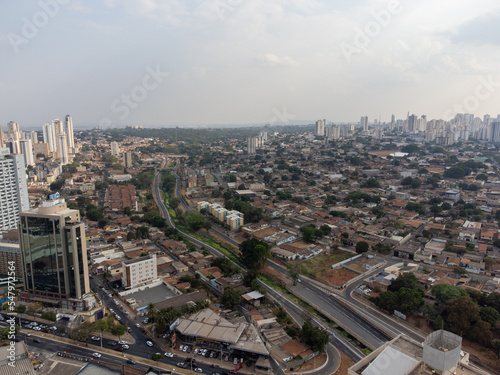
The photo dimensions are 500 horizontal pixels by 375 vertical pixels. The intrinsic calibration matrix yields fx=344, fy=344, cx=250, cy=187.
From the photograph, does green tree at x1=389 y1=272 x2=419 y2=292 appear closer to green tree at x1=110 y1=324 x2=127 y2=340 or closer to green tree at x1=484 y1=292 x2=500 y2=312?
green tree at x1=484 y1=292 x2=500 y2=312

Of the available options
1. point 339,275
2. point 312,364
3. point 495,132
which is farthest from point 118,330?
point 495,132

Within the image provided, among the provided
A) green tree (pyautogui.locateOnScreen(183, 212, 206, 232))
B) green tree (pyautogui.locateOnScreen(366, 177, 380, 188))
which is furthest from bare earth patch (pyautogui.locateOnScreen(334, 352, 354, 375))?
green tree (pyautogui.locateOnScreen(366, 177, 380, 188))

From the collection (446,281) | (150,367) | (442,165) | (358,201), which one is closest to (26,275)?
(150,367)

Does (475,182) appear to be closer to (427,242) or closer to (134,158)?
(427,242)

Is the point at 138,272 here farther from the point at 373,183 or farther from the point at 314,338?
the point at 373,183

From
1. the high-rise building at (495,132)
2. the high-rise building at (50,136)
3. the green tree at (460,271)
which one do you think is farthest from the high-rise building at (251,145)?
the green tree at (460,271)

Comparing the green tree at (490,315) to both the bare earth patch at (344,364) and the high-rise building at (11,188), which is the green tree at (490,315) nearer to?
the bare earth patch at (344,364)
